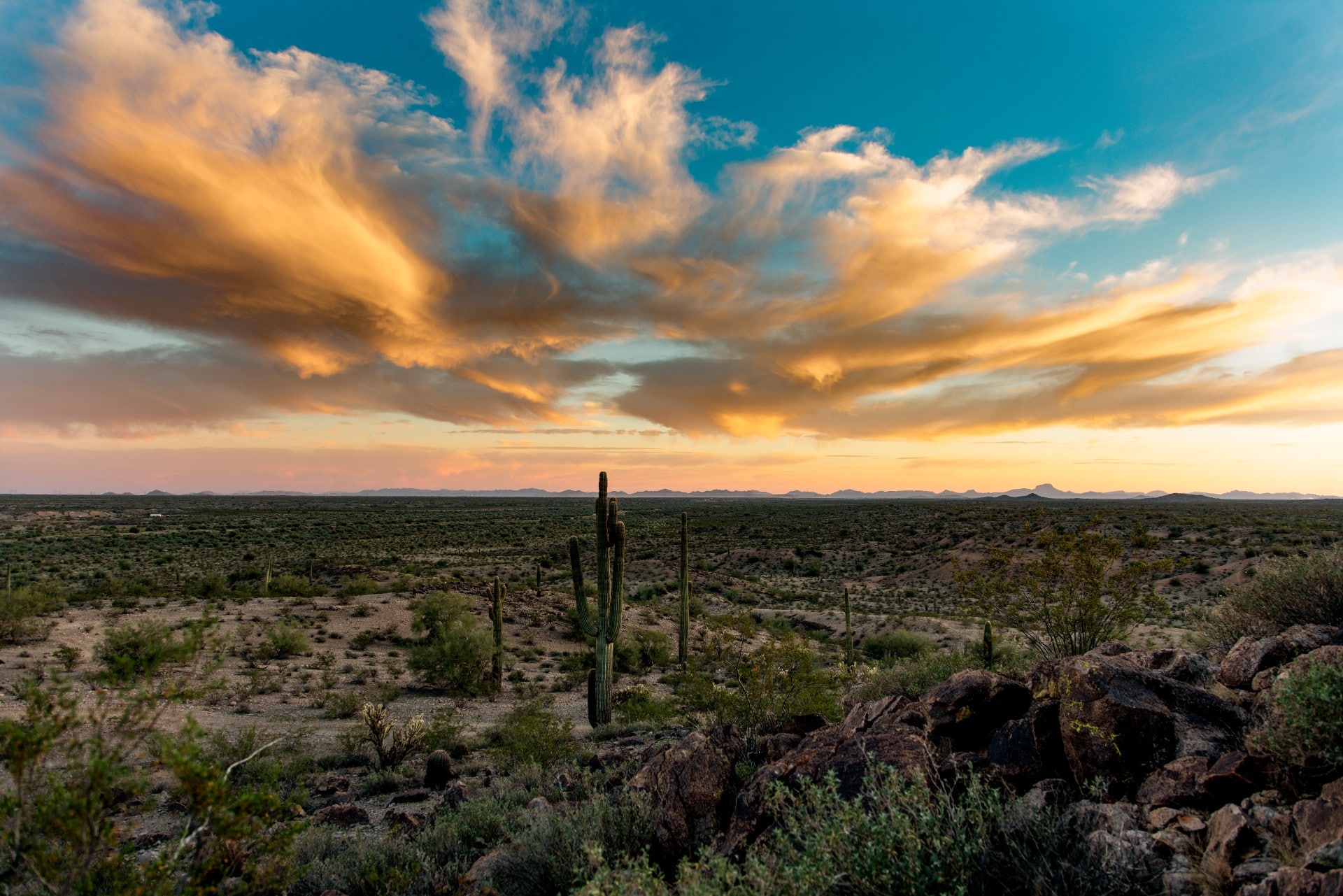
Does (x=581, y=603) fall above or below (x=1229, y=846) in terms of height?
below

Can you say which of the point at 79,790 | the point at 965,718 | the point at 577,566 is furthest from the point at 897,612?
the point at 79,790

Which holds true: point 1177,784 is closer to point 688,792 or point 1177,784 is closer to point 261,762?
point 688,792

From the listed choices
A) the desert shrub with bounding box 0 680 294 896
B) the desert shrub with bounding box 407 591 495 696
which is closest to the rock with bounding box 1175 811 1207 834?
the desert shrub with bounding box 0 680 294 896

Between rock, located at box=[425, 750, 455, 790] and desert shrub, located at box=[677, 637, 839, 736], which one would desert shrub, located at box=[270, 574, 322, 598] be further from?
desert shrub, located at box=[677, 637, 839, 736]

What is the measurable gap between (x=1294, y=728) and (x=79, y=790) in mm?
8013

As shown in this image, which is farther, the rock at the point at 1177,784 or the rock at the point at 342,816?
the rock at the point at 342,816

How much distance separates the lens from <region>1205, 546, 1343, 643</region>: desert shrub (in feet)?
23.6

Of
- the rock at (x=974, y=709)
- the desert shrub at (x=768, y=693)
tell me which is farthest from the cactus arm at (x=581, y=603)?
the rock at (x=974, y=709)

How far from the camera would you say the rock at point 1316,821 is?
342cm

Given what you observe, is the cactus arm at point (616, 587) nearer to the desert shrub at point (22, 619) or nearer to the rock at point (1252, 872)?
the rock at point (1252, 872)

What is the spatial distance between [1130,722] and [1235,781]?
0.87 metres

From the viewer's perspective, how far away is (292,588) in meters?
30.1

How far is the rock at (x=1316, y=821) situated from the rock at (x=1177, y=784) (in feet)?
2.57

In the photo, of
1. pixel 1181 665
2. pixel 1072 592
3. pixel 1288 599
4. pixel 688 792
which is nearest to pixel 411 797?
pixel 688 792
